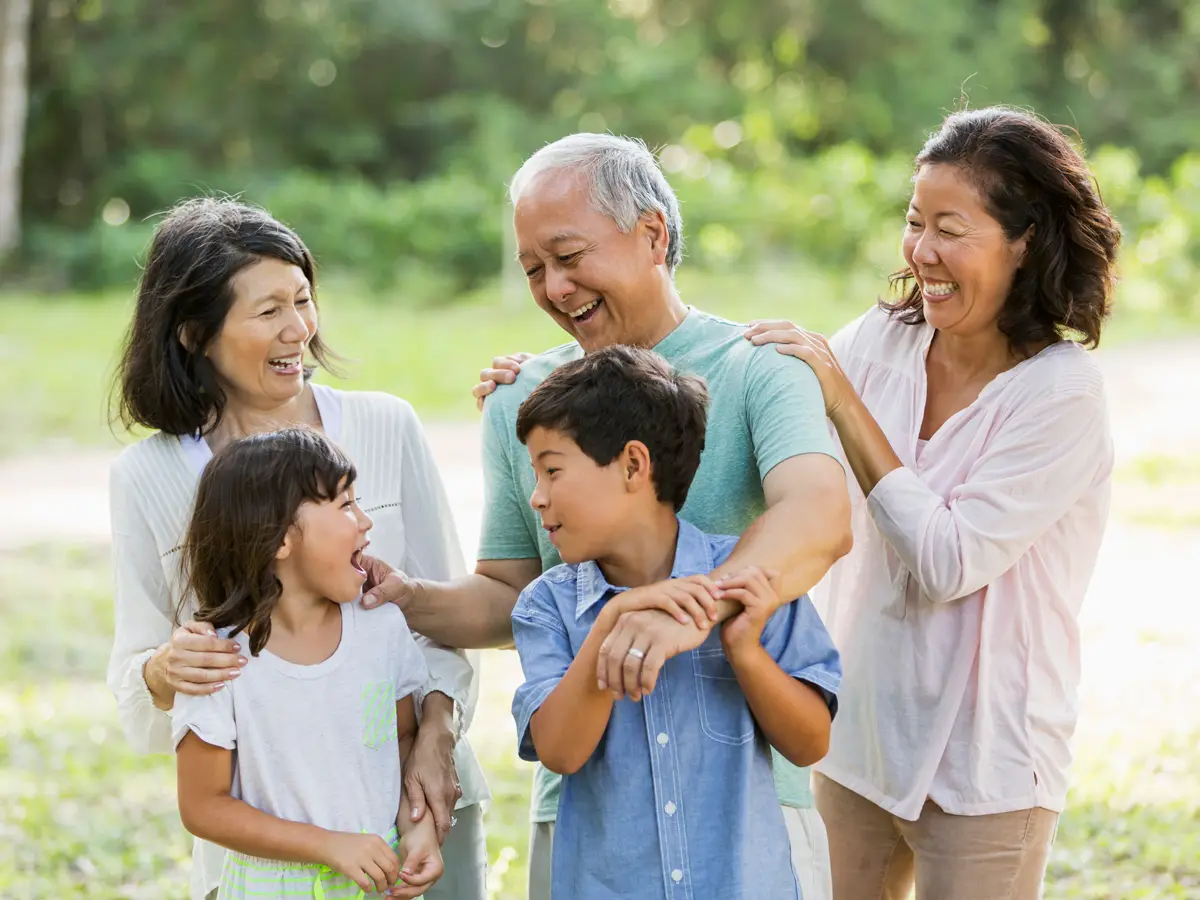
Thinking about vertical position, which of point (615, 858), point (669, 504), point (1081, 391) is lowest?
point (615, 858)

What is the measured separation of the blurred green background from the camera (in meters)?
5.33

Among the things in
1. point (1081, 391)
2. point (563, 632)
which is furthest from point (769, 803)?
point (1081, 391)

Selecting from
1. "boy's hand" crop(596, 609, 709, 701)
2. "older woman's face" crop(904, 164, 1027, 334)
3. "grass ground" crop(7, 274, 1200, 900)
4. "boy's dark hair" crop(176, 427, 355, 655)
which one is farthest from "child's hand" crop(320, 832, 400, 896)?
"grass ground" crop(7, 274, 1200, 900)

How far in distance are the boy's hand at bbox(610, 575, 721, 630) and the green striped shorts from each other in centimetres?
74

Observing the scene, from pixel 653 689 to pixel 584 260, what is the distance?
79 cm

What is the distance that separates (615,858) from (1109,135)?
77.6 ft

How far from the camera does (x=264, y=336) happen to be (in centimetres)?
267

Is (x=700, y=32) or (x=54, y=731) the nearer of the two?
(x=54, y=731)

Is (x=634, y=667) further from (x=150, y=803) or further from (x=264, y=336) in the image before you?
(x=150, y=803)

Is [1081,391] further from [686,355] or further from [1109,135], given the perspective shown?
[1109,135]

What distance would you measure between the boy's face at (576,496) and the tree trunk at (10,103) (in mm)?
18651

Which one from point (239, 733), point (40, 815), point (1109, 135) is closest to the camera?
point (239, 733)

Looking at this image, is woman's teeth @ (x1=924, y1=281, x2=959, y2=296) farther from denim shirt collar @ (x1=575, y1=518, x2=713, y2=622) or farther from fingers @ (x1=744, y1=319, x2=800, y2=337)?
denim shirt collar @ (x1=575, y1=518, x2=713, y2=622)

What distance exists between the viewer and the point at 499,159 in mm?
20625
